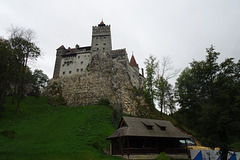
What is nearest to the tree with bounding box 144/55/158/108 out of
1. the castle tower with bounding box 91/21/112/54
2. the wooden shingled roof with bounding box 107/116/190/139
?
the wooden shingled roof with bounding box 107/116/190/139

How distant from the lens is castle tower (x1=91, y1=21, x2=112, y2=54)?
54594mm

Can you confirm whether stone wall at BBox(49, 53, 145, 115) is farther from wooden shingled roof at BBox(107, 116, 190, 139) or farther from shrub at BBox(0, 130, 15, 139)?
shrub at BBox(0, 130, 15, 139)

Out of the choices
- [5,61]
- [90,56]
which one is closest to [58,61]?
[90,56]

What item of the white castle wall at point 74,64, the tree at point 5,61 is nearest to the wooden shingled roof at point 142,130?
the tree at point 5,61

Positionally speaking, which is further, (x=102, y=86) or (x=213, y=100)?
(x=102, y=86)

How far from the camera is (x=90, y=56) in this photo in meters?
53.9

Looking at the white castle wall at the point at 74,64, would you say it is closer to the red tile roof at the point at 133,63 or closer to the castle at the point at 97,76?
the castle at the point at 97,76

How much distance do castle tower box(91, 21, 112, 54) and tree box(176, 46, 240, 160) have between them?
118 feet

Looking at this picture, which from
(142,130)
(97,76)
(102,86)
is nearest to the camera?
(142,130)

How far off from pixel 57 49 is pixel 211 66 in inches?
2086

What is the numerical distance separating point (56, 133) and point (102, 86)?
2300cm

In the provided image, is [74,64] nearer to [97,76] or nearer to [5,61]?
[97,76]

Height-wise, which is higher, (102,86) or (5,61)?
(102,86)

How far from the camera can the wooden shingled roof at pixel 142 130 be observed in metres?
20.3
